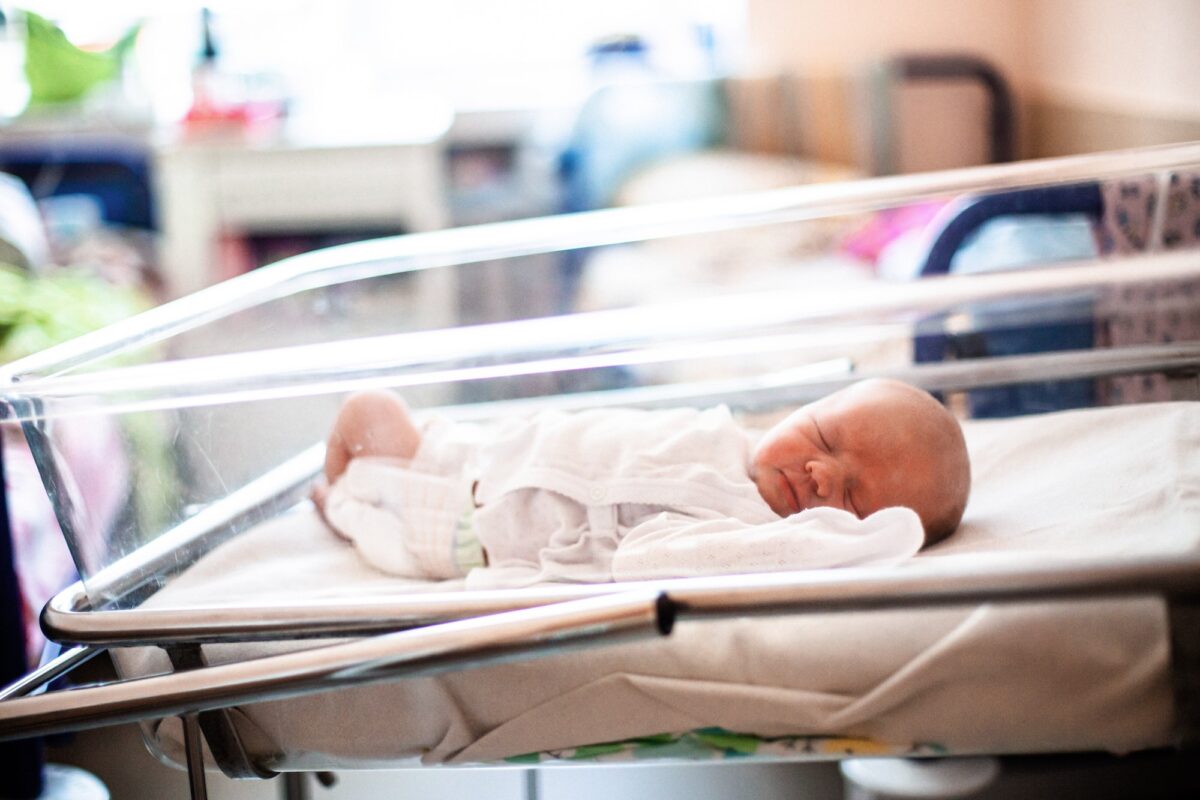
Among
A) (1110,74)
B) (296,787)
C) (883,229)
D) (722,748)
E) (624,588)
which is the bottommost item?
(296,787)

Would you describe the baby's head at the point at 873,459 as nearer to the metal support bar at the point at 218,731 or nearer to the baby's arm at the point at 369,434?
the baby's arm at the point at 369,434

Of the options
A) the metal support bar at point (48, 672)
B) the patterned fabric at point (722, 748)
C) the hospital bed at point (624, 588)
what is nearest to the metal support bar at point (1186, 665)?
the hospital bed at point (624, 588)

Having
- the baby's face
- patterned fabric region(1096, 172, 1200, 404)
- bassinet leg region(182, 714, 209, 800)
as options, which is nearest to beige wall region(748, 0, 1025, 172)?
patterned fabric region(1096, 172, 1200, 404)

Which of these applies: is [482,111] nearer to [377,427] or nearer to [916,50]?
[916,50]

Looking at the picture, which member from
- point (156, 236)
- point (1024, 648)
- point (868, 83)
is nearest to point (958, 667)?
point (1024, 648)

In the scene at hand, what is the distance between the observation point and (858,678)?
0.81m

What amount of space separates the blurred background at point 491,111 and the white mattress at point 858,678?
1.79m

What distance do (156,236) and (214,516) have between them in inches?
118

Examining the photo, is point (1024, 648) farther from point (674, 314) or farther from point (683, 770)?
point (683, 770)

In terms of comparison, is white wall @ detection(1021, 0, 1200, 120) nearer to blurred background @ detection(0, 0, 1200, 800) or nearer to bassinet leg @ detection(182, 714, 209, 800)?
blurred background @ detection(0, 0, 1200, 800)

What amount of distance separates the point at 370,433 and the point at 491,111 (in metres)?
2.80

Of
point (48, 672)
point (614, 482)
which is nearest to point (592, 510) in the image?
point (614, 482)

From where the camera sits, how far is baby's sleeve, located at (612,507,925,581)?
2.91 ft

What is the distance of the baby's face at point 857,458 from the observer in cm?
102
